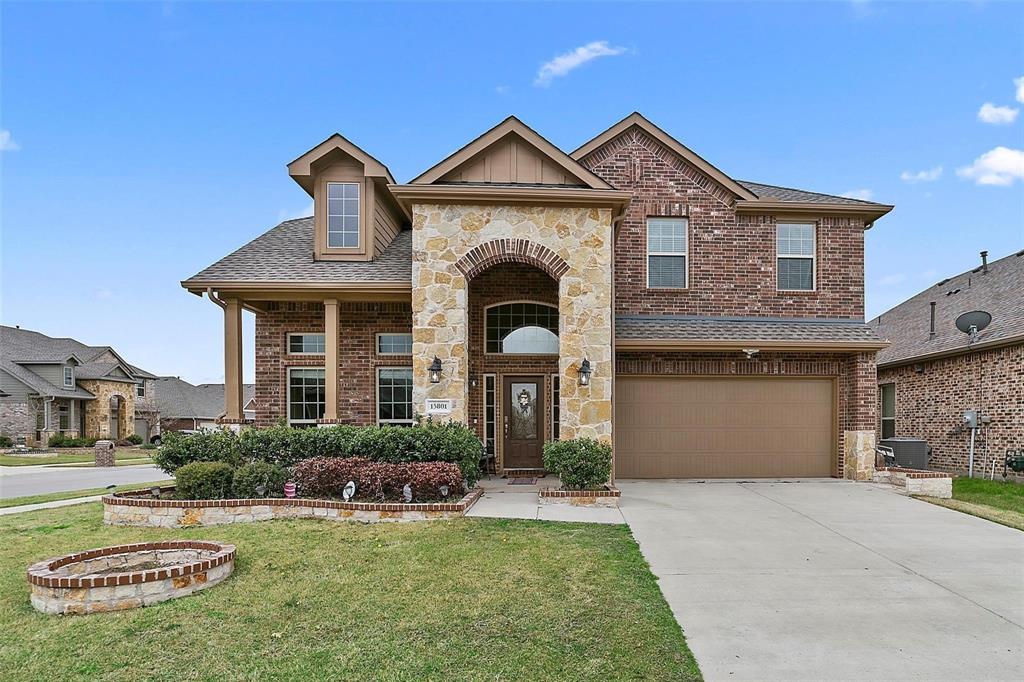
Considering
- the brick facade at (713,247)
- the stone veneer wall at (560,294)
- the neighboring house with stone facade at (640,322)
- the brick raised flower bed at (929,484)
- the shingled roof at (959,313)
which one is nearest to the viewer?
the stone veneer wall at (560,294)

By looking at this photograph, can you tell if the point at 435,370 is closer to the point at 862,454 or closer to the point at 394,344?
the point at 394,344

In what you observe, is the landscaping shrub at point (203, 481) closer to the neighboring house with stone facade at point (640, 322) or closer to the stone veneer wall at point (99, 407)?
the neighboring house with stone facade at point (640, 322)

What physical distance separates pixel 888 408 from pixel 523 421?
11.7m

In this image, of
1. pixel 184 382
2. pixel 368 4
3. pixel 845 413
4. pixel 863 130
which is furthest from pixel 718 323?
pixel 184 382

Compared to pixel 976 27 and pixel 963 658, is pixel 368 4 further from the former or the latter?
pixel 963 658

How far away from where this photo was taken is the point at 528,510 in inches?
341

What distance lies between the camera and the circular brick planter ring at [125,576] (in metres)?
4.91

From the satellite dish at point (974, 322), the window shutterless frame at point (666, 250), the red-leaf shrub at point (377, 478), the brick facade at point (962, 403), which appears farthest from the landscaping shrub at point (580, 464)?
the satellite dish at point (974, 322)

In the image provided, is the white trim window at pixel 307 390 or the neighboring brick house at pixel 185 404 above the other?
the white trim window at pixel 307 390

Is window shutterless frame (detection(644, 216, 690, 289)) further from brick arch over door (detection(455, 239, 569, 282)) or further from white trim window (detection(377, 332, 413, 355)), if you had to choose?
white trim window (detection(377, 332, 413, 355))

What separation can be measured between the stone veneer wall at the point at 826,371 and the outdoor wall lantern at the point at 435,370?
153 inches

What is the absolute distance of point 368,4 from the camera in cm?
1200

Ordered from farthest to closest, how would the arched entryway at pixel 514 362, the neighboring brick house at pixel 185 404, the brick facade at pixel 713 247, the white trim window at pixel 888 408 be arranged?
the neighboring brick house at pixel 185 404 → the white trim window at pixel 888 408 → the brick facade at pixel 713 247 → the arched entryway at pixel 514 362

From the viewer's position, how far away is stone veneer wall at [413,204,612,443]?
10.2 meters
